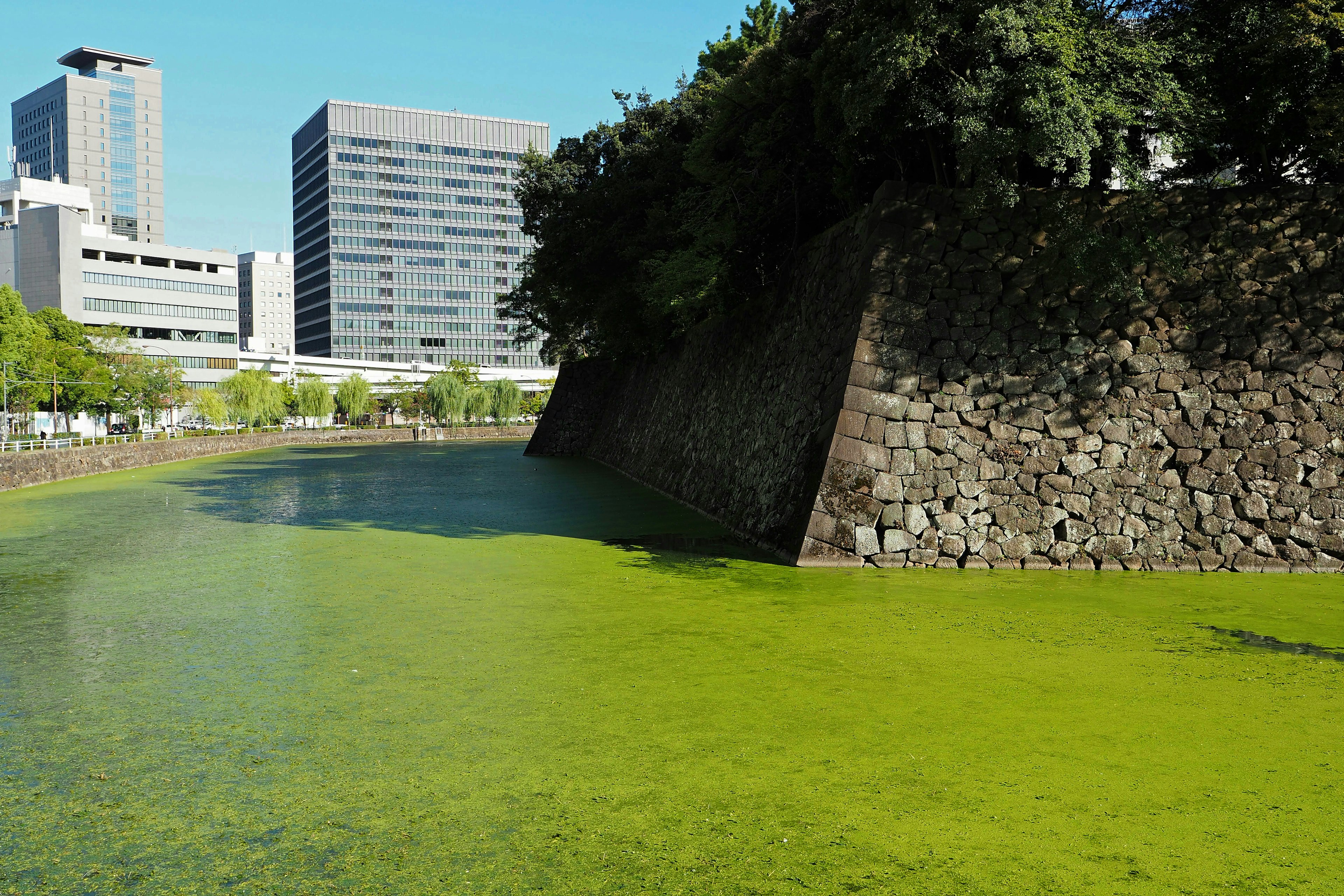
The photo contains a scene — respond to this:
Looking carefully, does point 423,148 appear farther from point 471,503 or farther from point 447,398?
point 471,503

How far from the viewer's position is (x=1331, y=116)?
10.1 m

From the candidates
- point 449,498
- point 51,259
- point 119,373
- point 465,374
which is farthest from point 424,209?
point 449,498

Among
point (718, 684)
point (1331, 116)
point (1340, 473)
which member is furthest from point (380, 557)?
point (1331, 116)

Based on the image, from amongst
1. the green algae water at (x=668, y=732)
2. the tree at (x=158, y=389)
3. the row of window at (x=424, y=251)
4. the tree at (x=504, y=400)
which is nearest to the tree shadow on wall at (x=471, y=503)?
the green algae water at (x=668, y=732)

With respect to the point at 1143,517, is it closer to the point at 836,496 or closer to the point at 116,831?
the point at 836,496

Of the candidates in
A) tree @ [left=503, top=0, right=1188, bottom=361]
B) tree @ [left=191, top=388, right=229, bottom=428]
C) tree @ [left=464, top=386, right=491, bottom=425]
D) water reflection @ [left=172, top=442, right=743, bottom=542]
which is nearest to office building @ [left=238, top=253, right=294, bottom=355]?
tree @ [left=191, top=388, right=229, bottom=428]

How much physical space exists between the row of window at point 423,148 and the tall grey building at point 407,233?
0.14 meters

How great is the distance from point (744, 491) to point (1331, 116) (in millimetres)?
7991

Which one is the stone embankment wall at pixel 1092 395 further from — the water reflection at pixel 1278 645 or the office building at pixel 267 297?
the office building at pixel 267 297

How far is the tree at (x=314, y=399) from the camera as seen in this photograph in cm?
6825

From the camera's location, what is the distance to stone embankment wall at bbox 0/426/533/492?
23938 mm

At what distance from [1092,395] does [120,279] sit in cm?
9284

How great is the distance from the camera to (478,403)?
67812mm

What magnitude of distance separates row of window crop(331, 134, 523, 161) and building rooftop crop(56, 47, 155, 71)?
3698 cm
